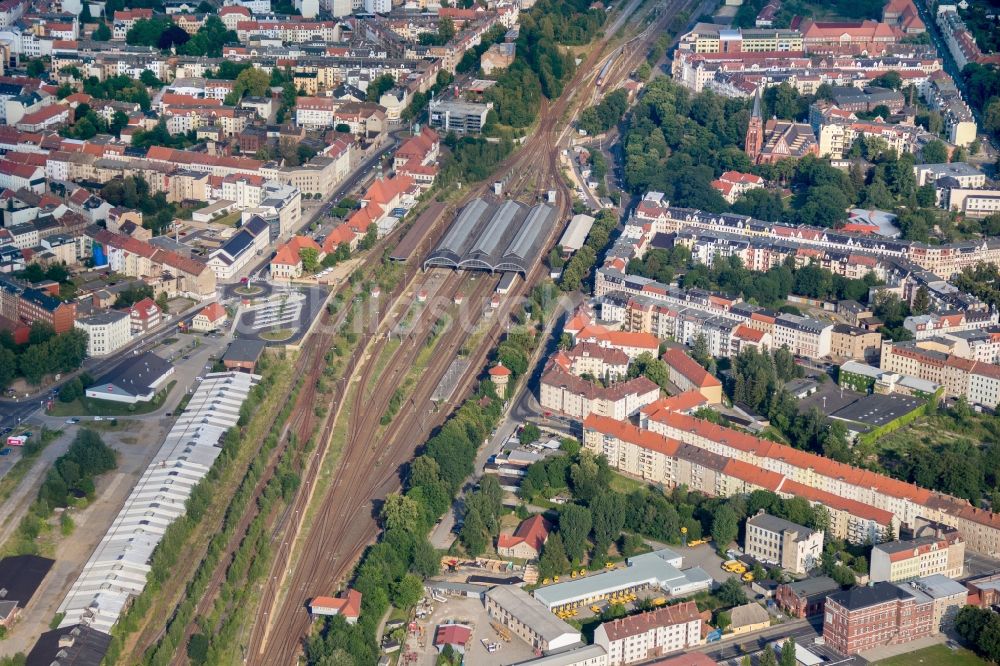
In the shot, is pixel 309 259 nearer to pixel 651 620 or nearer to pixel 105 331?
pixel 105 331

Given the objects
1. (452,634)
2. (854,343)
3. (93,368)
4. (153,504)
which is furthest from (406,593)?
(854,343)

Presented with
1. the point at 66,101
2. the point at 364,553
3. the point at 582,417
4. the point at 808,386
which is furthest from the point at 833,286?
the point at 66,101

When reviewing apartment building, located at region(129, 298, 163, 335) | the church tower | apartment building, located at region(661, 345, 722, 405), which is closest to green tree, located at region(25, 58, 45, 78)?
apartment building, located at region(129, 298, 163, 335)

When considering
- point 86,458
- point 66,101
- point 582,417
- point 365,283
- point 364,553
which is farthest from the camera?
point 66,101

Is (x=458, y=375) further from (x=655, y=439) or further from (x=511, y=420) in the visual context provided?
(x=655, y=439)

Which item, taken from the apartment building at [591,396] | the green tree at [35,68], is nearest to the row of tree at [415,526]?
the apartment building at [591,396]
